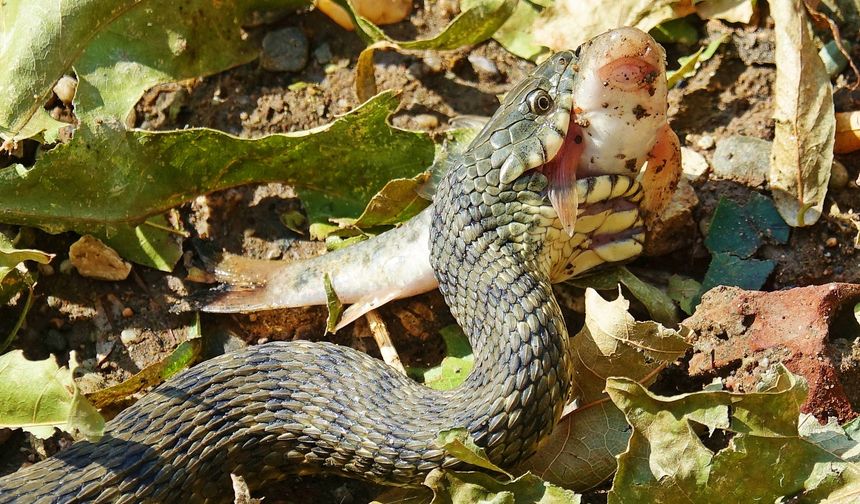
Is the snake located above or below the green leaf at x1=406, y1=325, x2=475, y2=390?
above

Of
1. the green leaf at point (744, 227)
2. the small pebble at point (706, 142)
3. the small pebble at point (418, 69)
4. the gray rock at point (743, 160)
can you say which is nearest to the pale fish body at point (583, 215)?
the green leaf at point (744, 227)

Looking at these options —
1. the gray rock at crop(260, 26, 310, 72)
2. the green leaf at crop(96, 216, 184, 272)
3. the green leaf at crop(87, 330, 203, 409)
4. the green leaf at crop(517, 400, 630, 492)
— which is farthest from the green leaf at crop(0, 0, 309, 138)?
the green leaf at crop(517, 400, 630, 492)

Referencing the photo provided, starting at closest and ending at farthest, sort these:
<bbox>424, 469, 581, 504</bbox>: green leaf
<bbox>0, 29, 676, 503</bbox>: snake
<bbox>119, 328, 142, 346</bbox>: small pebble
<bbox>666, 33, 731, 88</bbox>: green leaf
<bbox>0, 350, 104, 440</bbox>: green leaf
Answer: <bbox>424, 469, 581, 504</bbox>: green leaf, <bbox>0, 29, 676, 503</bbox>: snake, <bbox>0, 350, 104, 440</bbox>: green leaf, <bbox>119, 328, 142, 346</bbox>: small pebble, <bbox>666, 33, 731, 88</bbox>: green leaf

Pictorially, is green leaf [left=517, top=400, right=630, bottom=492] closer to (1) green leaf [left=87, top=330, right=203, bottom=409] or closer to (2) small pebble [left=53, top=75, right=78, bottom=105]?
(1) green leaf [left=87, top=330, right=203, bottom=409]

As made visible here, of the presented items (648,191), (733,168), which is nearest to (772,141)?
(733,168)

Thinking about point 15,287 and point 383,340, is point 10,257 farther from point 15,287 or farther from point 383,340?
point 383,340

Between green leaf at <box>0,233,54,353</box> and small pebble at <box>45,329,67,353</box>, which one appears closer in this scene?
green leaf at <box>0,233,54,353</box>

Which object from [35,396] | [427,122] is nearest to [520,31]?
[427,122]
